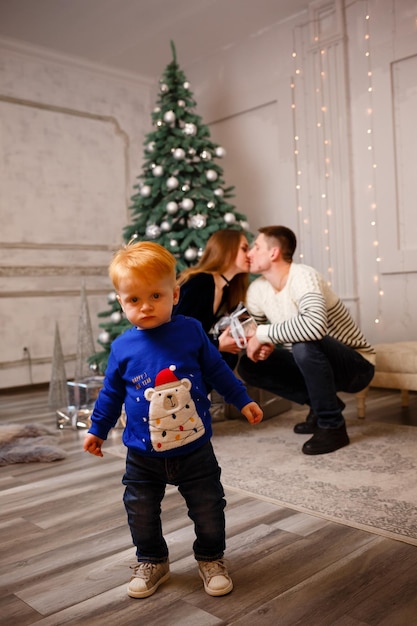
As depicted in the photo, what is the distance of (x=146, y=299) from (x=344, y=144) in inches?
145

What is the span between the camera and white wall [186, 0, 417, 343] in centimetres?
434

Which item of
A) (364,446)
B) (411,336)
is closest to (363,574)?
(364,446)

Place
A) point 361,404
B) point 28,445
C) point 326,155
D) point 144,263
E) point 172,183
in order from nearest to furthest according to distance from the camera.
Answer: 1. point 144,263
2. point 28,445
3. point 361,404
4. point 172,183
5. point 326,155

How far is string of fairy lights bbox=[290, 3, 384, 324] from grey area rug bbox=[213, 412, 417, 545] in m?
1.85

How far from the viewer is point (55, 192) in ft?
18.3

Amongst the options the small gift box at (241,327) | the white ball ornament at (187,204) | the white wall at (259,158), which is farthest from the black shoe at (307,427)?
the white ball ornament at (187,204)

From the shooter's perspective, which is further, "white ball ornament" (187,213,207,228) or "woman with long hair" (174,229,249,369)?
"white ball ornament" (187,213,207,228)

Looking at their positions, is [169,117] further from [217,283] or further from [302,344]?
[302,344]

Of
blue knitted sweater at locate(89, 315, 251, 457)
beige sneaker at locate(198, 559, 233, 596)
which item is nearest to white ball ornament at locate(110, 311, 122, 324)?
blue knitted sweater at locate(89, 315, 251, 457)

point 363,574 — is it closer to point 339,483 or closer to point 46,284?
point 339,483

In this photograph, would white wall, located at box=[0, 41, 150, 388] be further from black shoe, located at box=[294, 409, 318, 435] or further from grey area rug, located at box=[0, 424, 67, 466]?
black shoe, located at box=[294, 409, 318, 435]

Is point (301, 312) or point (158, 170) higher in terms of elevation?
point (158, 170)

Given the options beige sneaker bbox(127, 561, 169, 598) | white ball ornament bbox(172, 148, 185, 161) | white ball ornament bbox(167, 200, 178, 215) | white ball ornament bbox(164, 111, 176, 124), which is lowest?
beige sneaker bbox(127, 561, 169, 598)

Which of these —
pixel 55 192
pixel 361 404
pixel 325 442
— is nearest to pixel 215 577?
pixel 325 442
